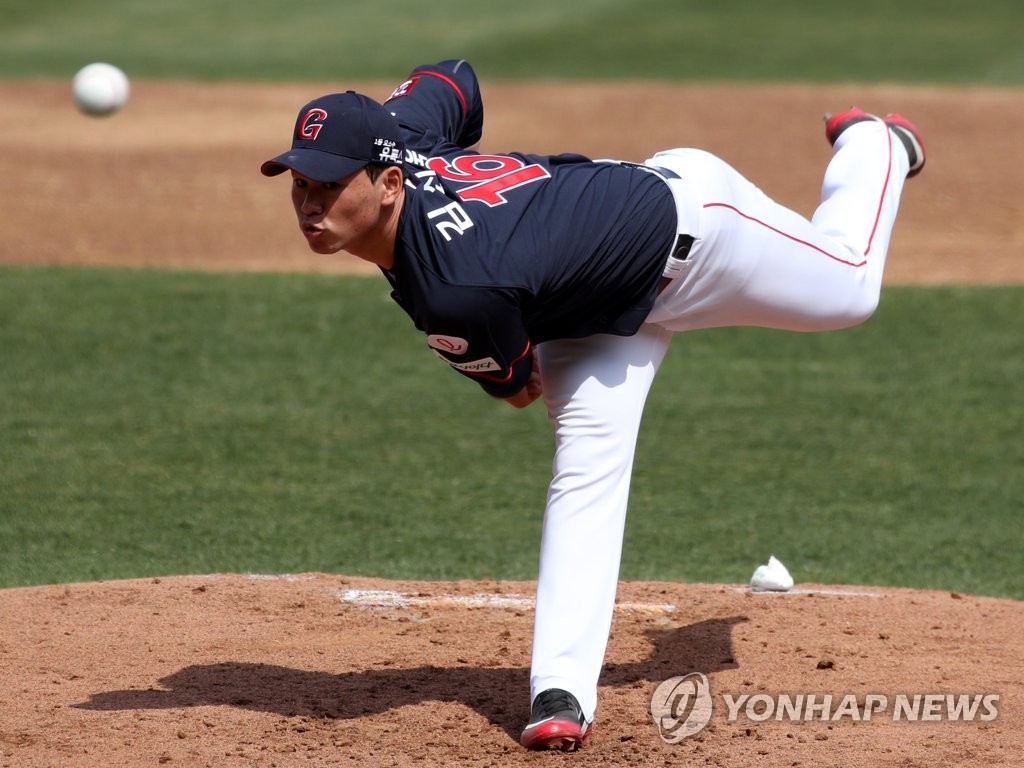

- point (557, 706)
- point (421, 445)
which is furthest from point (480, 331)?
point (421, 445)

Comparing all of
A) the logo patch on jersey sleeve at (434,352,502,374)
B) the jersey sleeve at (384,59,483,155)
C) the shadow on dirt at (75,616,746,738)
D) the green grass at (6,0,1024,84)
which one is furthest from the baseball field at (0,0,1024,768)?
the green grass at (6,0,1024,84)

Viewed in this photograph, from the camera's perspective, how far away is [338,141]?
133 inches

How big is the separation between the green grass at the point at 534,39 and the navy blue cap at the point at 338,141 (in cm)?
1538

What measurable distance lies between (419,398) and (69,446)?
6.09 ft

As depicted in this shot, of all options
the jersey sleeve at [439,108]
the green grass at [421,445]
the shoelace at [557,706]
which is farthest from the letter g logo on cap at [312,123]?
the green grass at [421,445]

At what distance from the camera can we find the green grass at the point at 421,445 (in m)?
6.12

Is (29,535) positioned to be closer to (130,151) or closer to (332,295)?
(332,295)

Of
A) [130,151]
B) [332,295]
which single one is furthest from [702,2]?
[332,295]

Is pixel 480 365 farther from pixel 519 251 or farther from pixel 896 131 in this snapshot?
pixel 896 131

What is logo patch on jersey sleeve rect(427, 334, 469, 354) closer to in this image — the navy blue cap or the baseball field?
the navy blue cap

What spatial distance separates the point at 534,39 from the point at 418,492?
16.1 m

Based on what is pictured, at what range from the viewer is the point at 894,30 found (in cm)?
2303

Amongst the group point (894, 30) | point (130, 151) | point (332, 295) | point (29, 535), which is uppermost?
point (894, 30)

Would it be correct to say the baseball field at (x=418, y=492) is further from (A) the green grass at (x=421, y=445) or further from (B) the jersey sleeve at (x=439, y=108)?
(B) the jersey sleeve at (x=439, y=108)
